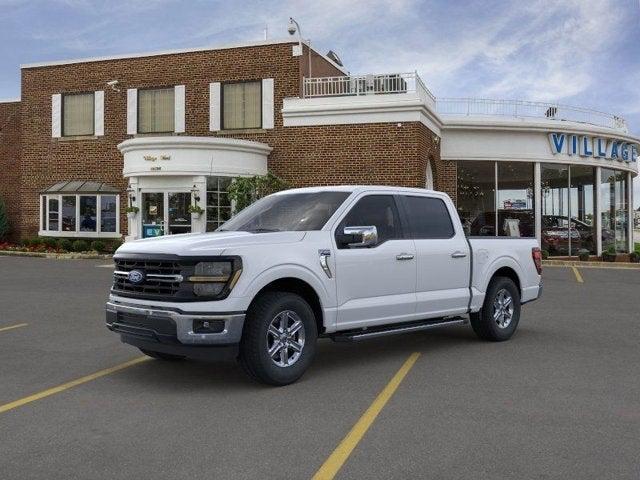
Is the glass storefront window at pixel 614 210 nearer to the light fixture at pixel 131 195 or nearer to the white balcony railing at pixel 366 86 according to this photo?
the white balcony railing at pixel 366 86

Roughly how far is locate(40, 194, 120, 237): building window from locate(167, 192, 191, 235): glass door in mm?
3534

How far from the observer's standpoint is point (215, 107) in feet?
84.8

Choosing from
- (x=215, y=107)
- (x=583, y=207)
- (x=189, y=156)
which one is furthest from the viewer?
(x=583, y=207)

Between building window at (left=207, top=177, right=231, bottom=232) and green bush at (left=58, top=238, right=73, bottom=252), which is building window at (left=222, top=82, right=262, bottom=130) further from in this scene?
green bush at (left=58, top=238, right=73, bottom=252)

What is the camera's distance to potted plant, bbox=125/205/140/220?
78.3 ft

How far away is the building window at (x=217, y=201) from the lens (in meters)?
23.6

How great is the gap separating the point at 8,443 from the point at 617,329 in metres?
8.15

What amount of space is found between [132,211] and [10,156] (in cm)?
987

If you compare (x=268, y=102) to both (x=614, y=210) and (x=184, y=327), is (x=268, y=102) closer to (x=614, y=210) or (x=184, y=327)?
(x=614, y=210)

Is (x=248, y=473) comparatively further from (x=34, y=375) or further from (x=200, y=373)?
(x=34, y=375)

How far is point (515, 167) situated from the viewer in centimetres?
2667

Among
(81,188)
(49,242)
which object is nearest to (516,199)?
(81,188)

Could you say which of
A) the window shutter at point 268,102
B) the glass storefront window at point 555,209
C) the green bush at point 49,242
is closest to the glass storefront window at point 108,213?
the green bush at point 49,242

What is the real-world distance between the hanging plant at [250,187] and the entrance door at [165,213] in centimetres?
175
